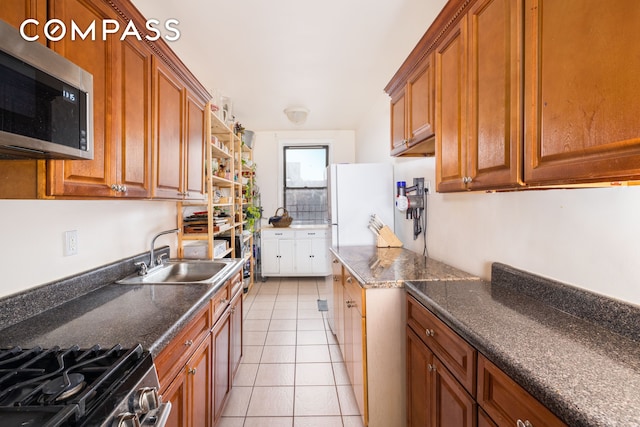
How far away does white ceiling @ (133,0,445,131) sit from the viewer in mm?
1862

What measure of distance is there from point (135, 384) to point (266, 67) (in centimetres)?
267

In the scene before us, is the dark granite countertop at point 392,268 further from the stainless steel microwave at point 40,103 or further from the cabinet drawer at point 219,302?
the stainless steel microwave at point 40,103

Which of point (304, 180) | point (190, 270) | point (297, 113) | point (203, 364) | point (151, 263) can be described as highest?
point (297, 113)

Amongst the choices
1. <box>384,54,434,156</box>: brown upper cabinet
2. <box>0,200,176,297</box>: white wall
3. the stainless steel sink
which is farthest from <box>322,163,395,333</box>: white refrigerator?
<box>0,200,176,297</box>: white wall

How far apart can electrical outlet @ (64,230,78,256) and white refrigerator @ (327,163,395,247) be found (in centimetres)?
202

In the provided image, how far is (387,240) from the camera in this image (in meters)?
2.70

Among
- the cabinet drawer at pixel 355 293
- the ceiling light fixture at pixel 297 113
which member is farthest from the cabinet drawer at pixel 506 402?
the ceiling light fixture at pixel 297 113

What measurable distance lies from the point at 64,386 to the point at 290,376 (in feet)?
5.73

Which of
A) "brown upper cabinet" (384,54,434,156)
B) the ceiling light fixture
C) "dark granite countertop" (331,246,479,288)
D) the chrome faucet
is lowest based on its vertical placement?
"dark granite countertop" (331,246,479,288)

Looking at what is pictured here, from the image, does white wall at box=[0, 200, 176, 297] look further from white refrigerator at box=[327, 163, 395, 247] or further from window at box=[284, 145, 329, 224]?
window at box=[284, 145, 329, 224]

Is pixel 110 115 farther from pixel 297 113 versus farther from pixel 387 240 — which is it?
pixel 297 113

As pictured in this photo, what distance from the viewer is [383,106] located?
337cm

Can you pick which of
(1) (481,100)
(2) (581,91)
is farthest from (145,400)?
(1) (481,100)

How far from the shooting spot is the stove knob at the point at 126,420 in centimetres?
66
